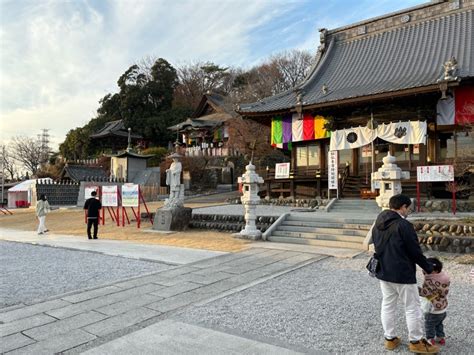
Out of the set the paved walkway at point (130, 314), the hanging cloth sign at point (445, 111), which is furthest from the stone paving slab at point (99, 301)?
the hanging cloth sign at point (445, 111)

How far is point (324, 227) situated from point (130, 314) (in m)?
7.47

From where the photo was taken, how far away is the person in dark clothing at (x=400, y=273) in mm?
3350

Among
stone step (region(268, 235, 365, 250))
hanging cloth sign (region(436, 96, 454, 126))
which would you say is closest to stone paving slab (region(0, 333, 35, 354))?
stone step (region(268, 235, 365, 250))

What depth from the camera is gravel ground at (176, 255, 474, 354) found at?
3.59 metres

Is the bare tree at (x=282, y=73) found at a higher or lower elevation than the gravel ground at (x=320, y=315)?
higher

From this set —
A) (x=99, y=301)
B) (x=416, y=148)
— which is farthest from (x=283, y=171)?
(x=99, y=301)

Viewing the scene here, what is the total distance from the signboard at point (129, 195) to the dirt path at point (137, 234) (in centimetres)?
98

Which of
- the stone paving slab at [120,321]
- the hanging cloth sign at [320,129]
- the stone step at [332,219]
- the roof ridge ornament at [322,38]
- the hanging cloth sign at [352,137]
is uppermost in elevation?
the roof ridge ornament at [322,38]

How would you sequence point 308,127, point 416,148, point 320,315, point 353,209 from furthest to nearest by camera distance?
point 308,127 → point 416,148 → point 353,209 → point 320,315

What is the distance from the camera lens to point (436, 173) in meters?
12.7

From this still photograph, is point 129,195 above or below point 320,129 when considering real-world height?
below

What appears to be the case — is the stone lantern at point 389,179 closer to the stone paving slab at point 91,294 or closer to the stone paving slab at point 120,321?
the stone paving slab at point 120,321

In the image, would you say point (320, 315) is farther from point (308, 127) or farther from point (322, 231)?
point (308, 127)

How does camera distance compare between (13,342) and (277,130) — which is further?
(277,130)
